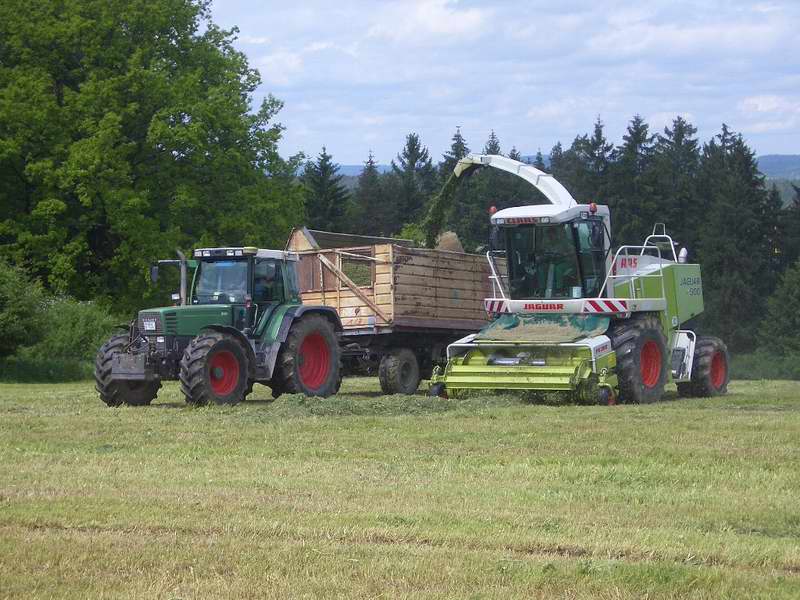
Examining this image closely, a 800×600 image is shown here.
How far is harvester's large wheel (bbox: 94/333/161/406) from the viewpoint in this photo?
18609 millimetres

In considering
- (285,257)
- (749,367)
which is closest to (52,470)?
(285,257)

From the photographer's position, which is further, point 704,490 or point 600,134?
point 600,134

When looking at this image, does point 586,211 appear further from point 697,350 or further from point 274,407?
point 274,407

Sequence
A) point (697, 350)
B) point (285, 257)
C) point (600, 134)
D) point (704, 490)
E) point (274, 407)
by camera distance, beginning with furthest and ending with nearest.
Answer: point (600, 134) → point (697, 350) → point (285, 257) → point (274, 407) → point (704, 490)

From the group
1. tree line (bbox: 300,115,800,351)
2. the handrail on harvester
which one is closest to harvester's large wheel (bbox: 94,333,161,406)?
the handrail on harvester

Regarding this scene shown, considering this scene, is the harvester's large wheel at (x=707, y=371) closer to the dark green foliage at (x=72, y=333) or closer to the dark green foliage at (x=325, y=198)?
the dark green foliage at (x=72, y=333)

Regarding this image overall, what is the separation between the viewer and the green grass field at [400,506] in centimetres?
668

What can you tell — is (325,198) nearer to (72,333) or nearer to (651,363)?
(72,333)

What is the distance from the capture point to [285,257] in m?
20.0

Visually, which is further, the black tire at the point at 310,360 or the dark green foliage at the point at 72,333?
the dark green foliage at the point at 72,333

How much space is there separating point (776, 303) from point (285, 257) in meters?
45.5

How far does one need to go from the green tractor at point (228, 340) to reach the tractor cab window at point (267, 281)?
15mm

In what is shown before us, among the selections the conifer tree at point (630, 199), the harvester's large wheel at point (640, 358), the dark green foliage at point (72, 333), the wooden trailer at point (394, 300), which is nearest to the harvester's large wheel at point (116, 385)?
the wooden trailer at point (394, 300)

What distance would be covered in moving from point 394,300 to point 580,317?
322 cm
